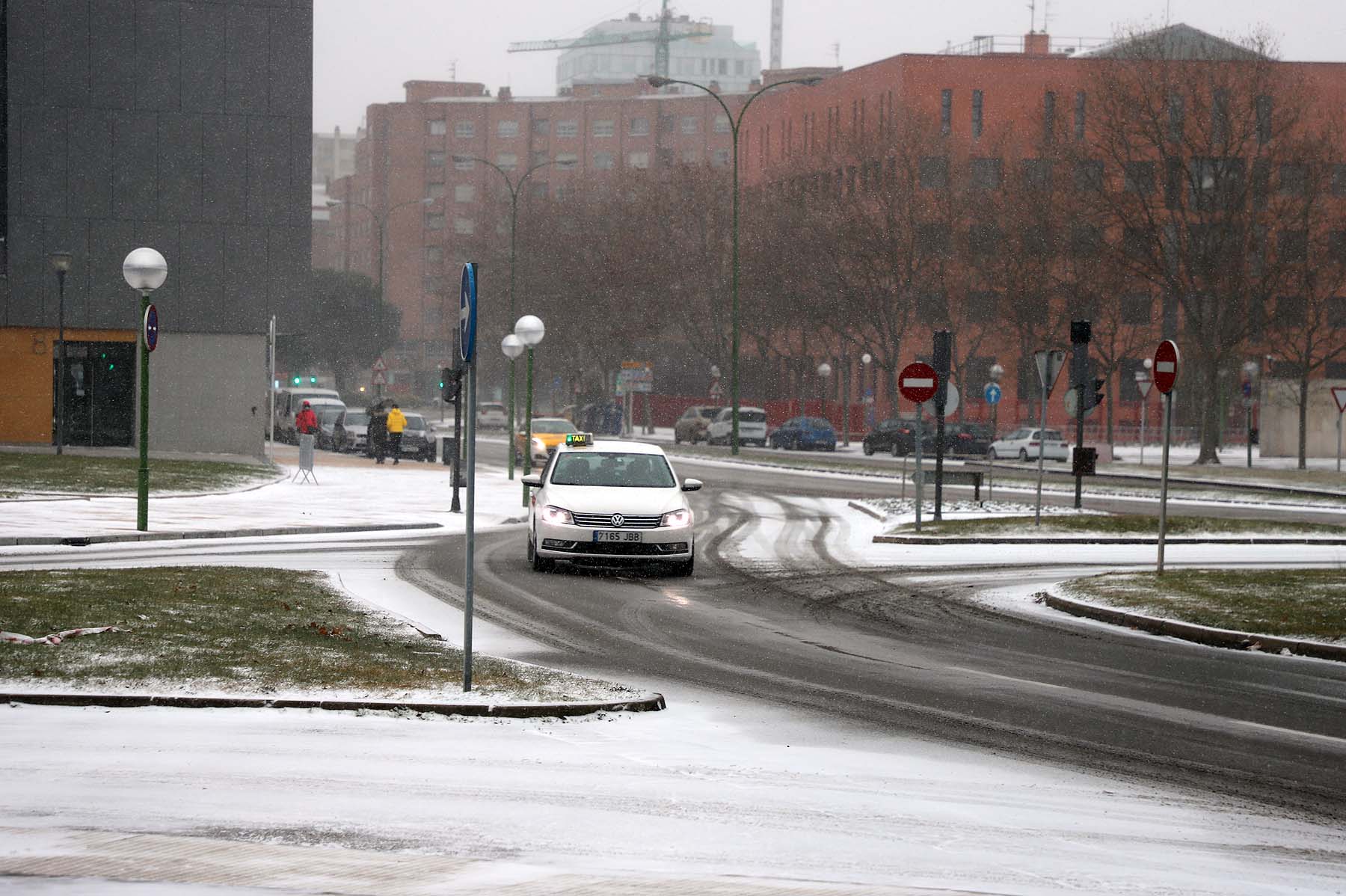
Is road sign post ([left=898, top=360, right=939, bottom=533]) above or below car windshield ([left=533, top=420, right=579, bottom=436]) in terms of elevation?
above

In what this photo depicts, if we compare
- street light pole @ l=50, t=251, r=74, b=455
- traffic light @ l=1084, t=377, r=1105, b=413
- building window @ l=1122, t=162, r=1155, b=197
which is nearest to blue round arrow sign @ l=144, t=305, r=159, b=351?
traffic light @ l=1084, t=377, r=1105, b=413

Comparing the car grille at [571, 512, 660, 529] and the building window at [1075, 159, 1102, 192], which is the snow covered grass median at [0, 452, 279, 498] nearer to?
the car grille at [571, 512, 660, 529]

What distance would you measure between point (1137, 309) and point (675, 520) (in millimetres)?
57527

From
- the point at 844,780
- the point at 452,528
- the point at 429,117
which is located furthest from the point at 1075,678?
the point at 429,117

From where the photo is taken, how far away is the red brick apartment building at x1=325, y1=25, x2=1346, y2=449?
72.9 meters

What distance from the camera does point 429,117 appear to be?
14900cm

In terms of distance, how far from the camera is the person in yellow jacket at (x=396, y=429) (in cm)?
4409

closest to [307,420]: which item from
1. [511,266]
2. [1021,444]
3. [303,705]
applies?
[511,266]

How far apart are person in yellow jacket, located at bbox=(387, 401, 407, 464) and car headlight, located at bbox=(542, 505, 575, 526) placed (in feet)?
86.1

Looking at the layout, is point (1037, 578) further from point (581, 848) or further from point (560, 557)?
point (581, 848)

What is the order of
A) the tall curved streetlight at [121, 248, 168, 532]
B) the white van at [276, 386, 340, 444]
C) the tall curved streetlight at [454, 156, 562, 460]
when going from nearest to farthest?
the tall curved streetlight at [121, 248, 168, 532] → the tall curved streetlight at [454, 156, 562, 460] → the white van at [276, 386, 340, 444]

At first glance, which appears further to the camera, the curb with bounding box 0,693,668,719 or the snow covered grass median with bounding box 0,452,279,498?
the snow covered grass median with bounding box 0,452,279,498

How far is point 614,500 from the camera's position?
18.3m

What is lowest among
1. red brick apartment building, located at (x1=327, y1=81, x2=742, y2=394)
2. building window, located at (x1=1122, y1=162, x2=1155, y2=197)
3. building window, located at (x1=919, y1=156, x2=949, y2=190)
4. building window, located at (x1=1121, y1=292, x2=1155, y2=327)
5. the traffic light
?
the traffic light
